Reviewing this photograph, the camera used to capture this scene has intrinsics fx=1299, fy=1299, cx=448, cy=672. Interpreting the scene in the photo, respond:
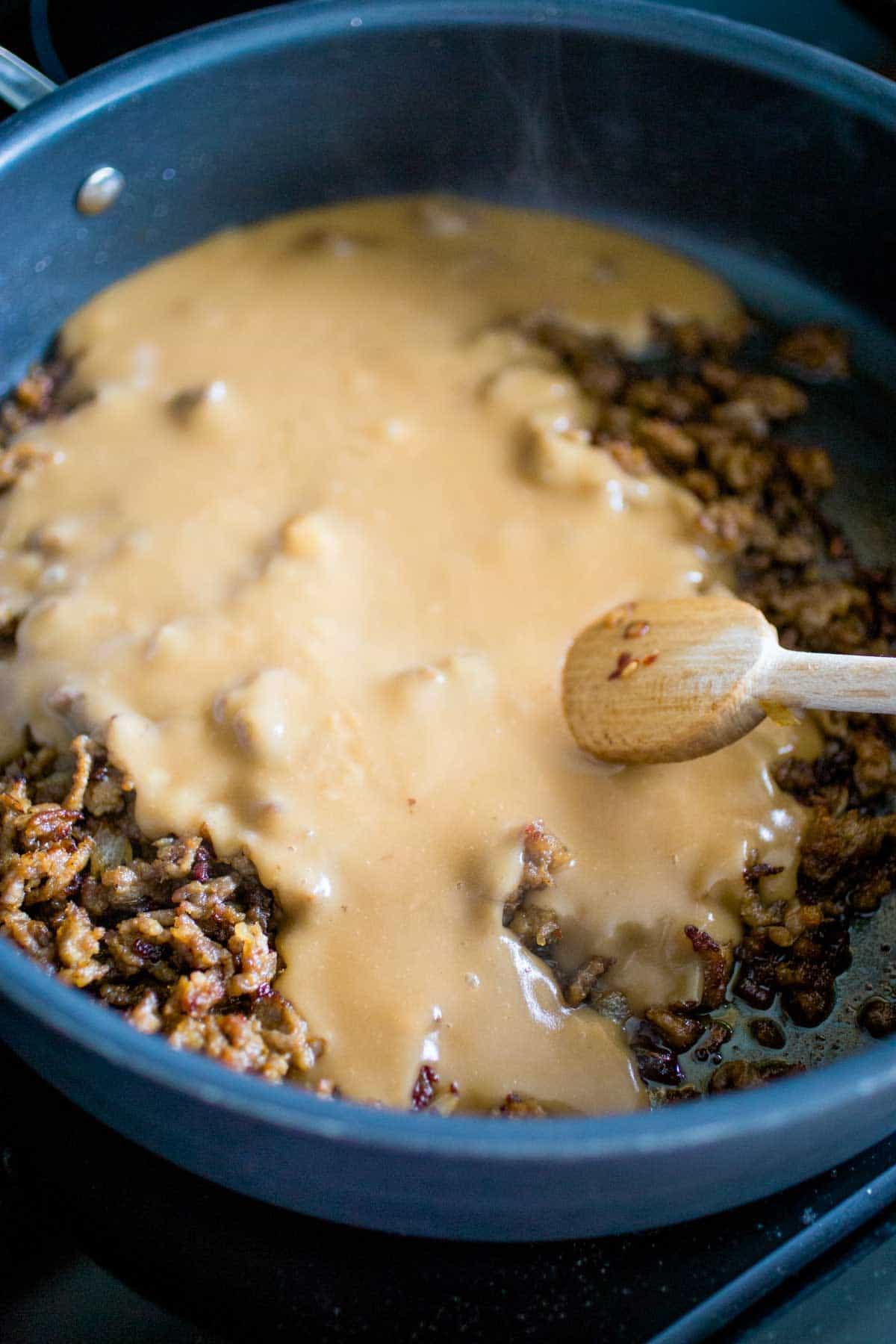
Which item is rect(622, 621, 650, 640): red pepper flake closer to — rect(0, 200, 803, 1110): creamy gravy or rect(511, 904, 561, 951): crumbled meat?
rect(0, 200, 803, 1110): creamy gravy

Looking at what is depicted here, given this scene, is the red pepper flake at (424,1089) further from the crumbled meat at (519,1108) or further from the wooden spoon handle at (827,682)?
the wooden spoon handle at (827,682)

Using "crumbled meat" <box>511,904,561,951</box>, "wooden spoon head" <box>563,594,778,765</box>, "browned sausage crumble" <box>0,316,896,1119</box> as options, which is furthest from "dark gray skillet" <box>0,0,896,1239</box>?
"wooden spoon head" <box>563,594,778,765</box>

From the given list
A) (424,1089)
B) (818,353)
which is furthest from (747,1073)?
(818,353)

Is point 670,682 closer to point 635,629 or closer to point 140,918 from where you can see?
point 635,629

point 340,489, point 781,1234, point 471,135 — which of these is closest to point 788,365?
point 471,135

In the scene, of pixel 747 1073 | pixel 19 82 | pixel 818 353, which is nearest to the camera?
pixel 747 1073

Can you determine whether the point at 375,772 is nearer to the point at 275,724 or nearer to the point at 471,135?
the point at 275,724
